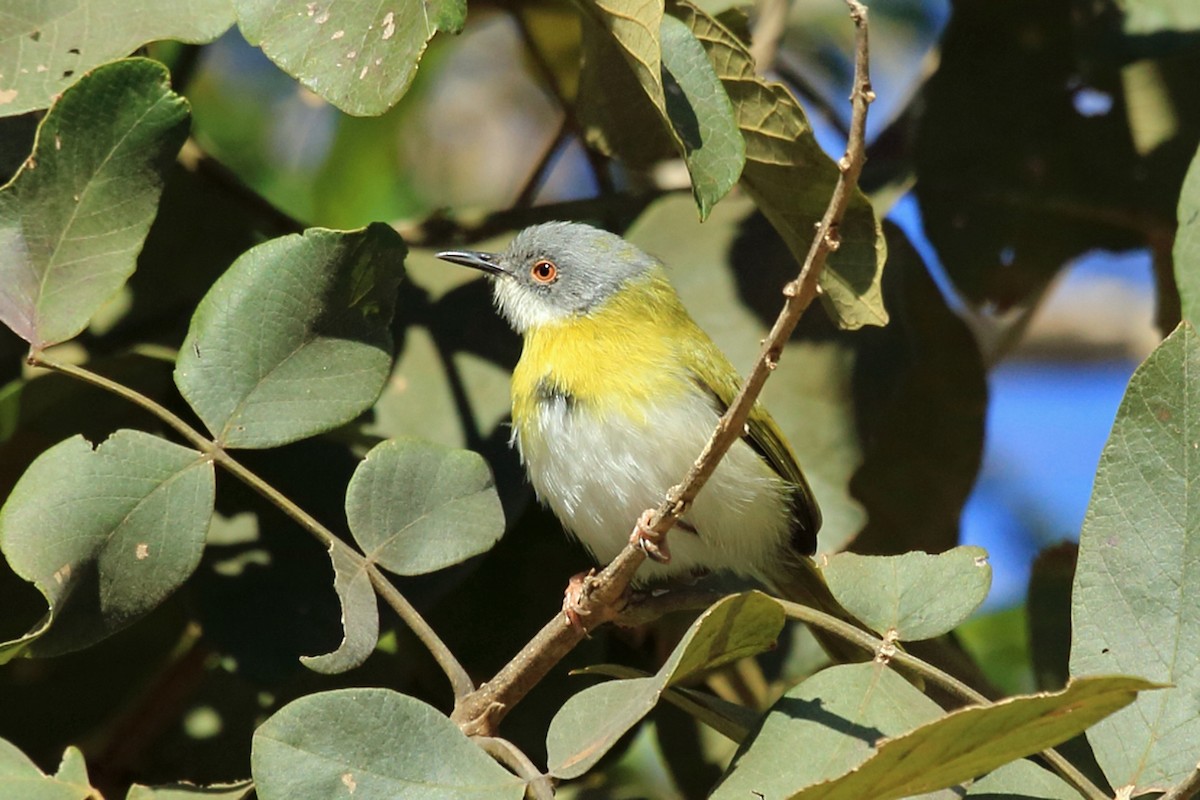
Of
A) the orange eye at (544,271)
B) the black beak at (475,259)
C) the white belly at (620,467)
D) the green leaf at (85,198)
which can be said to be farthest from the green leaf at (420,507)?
the orange eye at (544,271)

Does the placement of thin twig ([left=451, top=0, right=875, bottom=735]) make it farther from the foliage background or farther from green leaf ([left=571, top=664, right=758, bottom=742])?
the foliage background

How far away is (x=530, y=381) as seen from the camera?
10.4 ft

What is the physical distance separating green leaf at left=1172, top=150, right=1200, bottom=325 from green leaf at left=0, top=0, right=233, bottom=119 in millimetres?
1595

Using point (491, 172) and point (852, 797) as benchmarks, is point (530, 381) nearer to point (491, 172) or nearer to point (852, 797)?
point (852, 797)

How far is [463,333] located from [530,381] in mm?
190

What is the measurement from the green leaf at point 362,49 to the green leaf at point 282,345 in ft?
0.84

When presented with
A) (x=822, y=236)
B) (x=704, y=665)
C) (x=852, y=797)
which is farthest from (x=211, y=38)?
(x=852, y=797)

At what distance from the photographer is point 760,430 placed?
10.5ft

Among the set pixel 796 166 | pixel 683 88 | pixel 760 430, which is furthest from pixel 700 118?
pixel 760 430

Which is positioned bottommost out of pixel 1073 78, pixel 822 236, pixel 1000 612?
pixel 1000 612

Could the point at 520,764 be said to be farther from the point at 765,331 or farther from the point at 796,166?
the point at 765,331

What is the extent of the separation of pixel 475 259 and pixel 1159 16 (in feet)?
5.41

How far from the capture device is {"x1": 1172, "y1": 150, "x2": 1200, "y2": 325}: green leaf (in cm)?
226

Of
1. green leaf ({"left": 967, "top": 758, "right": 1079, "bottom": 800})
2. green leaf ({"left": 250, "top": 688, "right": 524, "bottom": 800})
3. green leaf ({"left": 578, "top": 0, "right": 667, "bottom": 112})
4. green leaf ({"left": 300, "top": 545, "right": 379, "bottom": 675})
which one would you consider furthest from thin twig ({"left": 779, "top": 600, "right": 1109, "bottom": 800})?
green leaf ({"left": 578, "top": 0, "right": 667, "bottom": 112})
